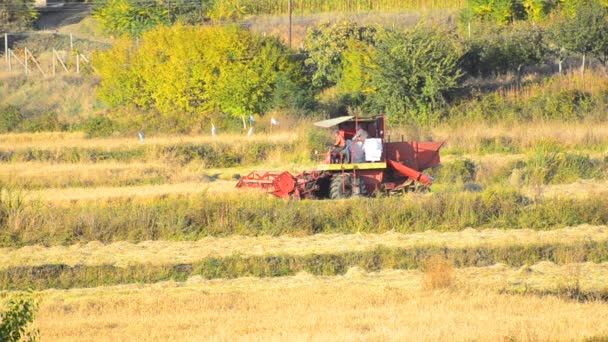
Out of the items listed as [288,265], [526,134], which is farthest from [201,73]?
[288,265]

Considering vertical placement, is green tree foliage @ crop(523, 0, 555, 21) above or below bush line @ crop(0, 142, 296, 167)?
above

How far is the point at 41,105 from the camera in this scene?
49.4m

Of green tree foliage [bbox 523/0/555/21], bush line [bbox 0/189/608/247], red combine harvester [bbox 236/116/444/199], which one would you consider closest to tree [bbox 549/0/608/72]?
green tree foliage [bbox 523/0/555/21]

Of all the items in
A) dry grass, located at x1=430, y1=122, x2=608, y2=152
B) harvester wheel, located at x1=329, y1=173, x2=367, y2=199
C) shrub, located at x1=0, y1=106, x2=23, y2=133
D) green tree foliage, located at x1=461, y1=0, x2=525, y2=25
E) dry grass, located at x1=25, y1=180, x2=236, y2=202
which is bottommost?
shrub, located at x1=0, y1=106, x2=23, y2=133

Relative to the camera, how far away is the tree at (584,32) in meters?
43.6

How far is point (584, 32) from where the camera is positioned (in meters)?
43.6

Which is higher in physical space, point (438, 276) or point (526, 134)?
point (438, 276)

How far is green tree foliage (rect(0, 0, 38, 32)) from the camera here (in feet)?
206

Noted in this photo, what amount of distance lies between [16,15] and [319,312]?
53.4m

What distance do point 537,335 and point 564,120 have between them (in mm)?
26817

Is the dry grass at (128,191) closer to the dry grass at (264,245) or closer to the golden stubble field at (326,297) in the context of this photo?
the golden stubble field at (326,297)

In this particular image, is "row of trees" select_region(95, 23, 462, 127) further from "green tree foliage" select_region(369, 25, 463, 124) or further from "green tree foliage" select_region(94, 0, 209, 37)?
"green tree foliage" select_region(94, 0, 209, 37)

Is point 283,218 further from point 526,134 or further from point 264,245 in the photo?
point 526,134

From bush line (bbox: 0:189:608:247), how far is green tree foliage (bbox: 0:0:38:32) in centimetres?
4333
